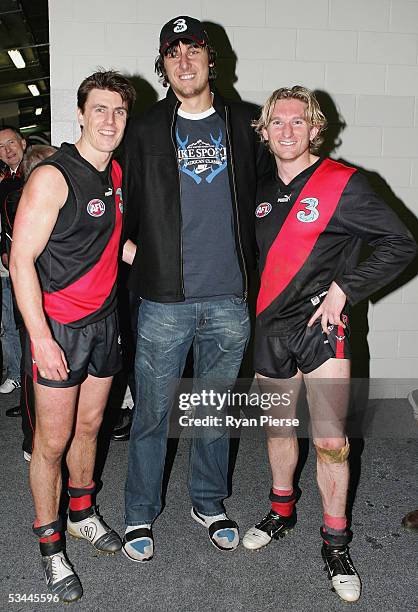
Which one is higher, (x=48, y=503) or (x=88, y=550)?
(x=48, y=503)

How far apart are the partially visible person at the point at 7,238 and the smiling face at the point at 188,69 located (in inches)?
52.1

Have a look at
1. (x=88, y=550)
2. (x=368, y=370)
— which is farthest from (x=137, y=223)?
(x=368, y=370)

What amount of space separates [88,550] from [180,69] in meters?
1.82

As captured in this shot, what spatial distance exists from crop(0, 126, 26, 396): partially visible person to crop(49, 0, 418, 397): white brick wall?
433mm

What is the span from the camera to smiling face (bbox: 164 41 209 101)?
7.23 ft

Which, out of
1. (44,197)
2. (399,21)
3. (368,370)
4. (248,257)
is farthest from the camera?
(368,370)

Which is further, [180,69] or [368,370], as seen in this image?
[368,370]

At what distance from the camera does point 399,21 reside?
3814 mm

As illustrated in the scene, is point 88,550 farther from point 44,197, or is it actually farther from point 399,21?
point 399,21

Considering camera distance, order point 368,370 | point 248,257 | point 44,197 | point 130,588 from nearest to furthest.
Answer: point 44,197 < point 130,588 < point 248,257 < point 368,370

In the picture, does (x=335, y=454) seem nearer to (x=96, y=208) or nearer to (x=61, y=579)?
(x=61, y=579)

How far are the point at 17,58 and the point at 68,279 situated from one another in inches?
349

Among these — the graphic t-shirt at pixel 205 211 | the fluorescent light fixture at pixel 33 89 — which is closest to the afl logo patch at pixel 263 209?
the graphic t-shirt at pixel 205 211

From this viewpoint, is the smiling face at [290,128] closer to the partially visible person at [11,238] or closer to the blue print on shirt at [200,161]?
the blue print on shirt at [200,161]
